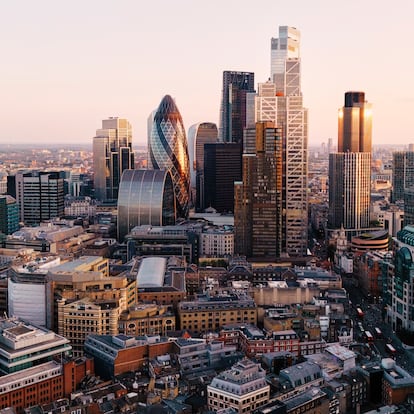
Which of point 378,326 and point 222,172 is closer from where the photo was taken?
point 378,326

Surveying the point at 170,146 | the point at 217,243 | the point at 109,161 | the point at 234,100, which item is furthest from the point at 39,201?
the point at 234,100

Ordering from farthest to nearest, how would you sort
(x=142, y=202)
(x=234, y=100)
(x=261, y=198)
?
(x=234, y=100), (x=142, y=202), (x=261, y=198)

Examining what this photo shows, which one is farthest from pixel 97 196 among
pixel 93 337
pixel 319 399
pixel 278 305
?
pixel 319 399

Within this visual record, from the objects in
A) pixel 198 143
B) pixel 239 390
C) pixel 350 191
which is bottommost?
pixel 239 390

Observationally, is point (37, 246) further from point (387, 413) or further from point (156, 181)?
point (387, 413)

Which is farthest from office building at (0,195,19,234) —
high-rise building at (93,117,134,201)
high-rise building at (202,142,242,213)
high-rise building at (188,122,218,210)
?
high-rise building at (188,122,218,210)

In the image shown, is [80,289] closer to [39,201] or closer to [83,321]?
[83,321]

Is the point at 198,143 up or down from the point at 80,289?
up

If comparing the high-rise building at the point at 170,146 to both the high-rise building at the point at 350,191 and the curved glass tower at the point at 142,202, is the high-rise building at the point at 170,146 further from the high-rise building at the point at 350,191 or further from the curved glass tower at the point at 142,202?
the high-rise building at the point at 350,191

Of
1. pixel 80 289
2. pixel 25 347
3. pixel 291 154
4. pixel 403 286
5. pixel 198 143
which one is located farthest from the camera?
pixel 198 143
